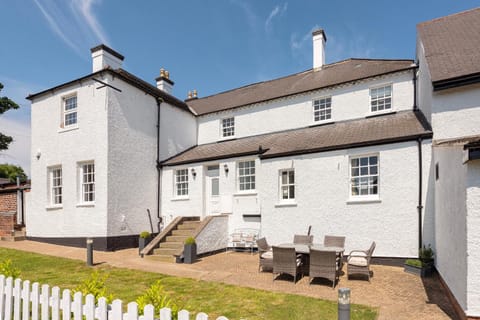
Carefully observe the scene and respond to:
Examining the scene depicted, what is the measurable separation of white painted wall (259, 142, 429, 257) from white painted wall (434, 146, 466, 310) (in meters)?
1.41

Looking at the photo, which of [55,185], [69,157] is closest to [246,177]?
[69,157]

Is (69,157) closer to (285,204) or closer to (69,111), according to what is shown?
(69,111)

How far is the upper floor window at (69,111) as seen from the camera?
15.1 m

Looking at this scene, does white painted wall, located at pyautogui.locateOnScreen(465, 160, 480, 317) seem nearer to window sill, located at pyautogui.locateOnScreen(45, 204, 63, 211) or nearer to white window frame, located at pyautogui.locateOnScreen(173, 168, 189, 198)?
white window frame, located at pyautogui.locateOnScreen(173, 168, 189, 198)

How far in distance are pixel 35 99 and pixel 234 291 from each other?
49.0ft

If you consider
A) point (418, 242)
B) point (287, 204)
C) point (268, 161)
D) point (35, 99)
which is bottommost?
point (418, 242)

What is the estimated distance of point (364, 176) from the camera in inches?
450

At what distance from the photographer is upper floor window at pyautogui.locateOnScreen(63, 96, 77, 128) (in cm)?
1515

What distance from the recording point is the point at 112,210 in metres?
13.8

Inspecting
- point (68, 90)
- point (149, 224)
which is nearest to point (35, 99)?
point (68, 90)

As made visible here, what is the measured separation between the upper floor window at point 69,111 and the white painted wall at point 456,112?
14987 mm

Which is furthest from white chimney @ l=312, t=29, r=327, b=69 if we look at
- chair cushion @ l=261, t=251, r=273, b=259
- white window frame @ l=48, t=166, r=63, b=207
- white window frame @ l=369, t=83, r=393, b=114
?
white window frame @ l=48, t=166, r=63, b=207

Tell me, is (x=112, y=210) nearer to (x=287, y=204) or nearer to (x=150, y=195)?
(x=150, y=195)

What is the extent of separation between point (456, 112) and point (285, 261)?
6.98 meters
